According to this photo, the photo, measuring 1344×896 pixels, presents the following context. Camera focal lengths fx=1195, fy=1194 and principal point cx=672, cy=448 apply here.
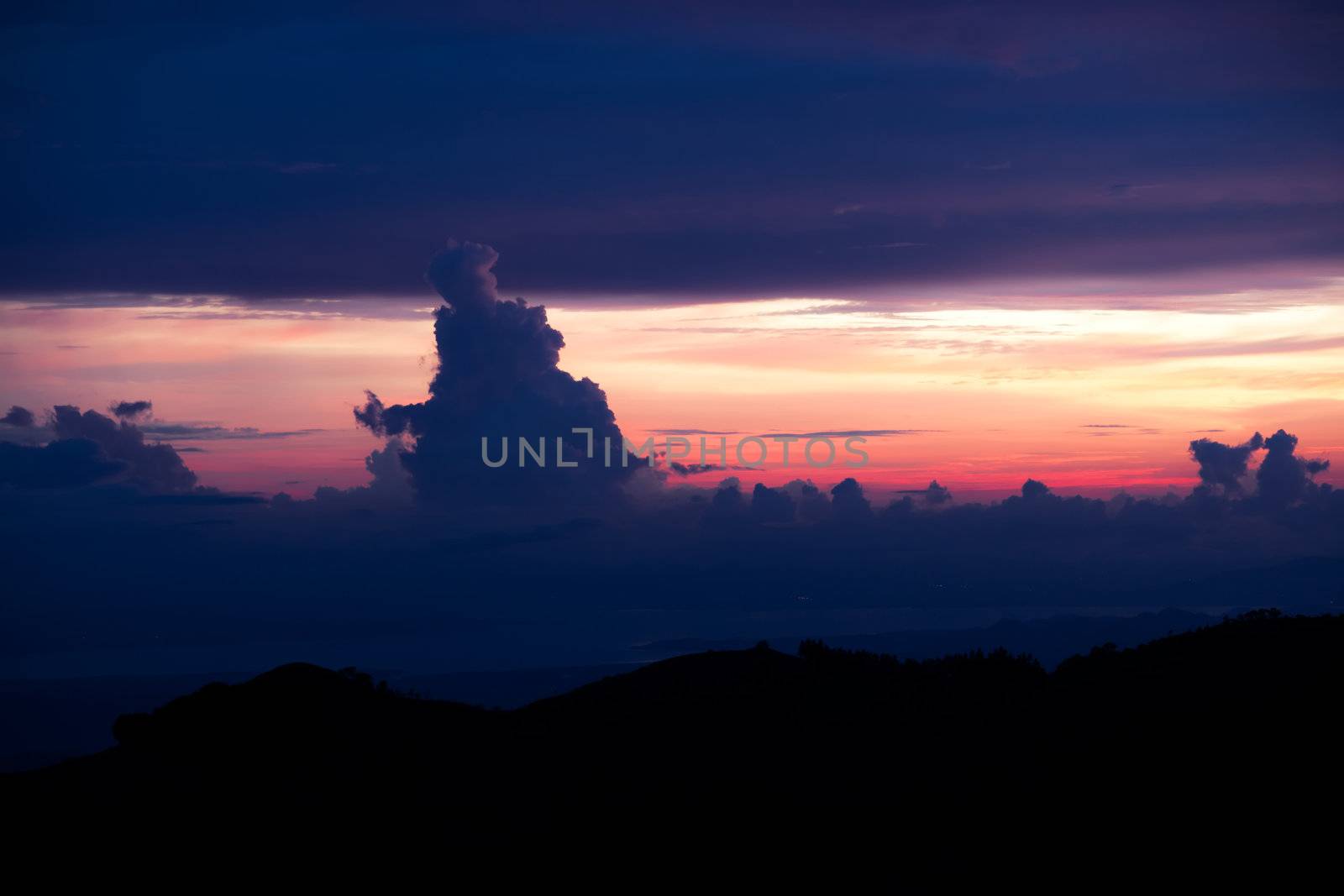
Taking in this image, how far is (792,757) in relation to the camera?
3025cm

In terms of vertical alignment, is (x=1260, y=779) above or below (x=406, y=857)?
above

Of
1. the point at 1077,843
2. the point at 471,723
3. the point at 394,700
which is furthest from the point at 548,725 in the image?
the point at 1077,843

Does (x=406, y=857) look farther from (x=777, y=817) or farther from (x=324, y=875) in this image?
(x=777, y=817)

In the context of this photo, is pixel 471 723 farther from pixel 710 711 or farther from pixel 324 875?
pixel 324 875

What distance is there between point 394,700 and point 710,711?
9330 mm

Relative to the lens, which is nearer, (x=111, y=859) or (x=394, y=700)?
(x=111, y=859)

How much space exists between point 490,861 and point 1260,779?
16.2 metres

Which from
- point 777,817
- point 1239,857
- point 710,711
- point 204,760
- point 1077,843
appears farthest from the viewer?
point 710,711

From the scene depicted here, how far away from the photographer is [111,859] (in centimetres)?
2527

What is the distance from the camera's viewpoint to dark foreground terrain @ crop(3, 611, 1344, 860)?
25.6 meters

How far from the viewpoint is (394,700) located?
1379 inches

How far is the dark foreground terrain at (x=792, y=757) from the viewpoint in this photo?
25.6 m

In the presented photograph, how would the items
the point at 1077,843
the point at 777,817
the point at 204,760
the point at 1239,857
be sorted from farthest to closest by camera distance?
1. the point at 204,760
2. the point at 777,817
3. the point at 1077,843
4. the point at 1239,857

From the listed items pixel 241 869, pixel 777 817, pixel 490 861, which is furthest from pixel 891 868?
pixel 241 869
